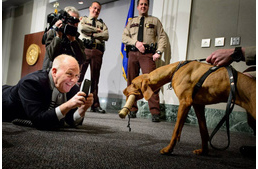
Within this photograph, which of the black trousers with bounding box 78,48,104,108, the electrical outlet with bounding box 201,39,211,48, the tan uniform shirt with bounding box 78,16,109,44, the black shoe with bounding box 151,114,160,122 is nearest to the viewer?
the black shoe with bounding box 151,114,160,122

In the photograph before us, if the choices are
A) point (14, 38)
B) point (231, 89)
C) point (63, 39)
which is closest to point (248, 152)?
point (231, 89)

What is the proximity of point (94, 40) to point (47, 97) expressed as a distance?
1.83 m

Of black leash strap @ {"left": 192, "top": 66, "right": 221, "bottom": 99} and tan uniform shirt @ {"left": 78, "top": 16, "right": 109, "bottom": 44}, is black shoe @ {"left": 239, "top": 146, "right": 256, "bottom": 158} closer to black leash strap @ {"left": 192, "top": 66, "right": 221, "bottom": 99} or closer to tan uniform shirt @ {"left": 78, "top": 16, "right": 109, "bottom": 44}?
black leash strap @ {"left": 192, "top": 66, "right": 221, "bottom": 99}

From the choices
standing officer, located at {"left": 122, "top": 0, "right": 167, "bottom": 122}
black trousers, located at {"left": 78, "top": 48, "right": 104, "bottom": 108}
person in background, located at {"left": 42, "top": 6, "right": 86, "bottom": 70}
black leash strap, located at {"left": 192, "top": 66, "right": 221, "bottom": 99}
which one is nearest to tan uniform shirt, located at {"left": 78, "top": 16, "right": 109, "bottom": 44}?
black trousers, located at {"left": 78, "top": 48, "right": 104, "bottom": 108}

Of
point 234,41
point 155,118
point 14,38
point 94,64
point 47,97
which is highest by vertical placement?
point 14,38

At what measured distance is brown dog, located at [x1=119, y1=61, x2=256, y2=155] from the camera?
88 cm

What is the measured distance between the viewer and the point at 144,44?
2.57 m

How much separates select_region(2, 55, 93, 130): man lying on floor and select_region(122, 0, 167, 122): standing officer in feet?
4.36

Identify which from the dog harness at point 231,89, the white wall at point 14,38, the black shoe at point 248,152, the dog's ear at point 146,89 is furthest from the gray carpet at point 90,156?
the white wall at point 14,38

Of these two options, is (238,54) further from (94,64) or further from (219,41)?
(94,64)

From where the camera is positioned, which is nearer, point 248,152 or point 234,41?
point 248,152

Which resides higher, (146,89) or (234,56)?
(234,56)

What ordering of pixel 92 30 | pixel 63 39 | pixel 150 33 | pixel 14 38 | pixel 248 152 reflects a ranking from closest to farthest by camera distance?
pixel 248 152 < pixel 63 39 < pixel 150 33 < pixel 92 30 < pixel 14 38

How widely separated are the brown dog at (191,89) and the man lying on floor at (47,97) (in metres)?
0.32
